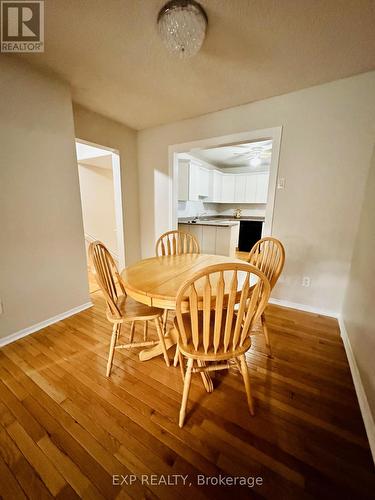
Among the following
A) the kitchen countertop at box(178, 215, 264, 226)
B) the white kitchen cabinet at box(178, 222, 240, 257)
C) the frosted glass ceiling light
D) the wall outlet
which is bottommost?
the wall outlet

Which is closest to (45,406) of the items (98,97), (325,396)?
(325,396)

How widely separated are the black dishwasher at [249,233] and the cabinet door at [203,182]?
1304mm

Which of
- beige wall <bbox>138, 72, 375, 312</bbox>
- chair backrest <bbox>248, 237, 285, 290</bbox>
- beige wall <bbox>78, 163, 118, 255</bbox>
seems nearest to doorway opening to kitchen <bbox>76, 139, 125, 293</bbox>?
beige wall <bbox>78, 163, 118, 255</bbox>

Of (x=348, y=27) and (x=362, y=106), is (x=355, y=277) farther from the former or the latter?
(x=348, y=27)

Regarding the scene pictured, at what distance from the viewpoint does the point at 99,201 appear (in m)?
3.98

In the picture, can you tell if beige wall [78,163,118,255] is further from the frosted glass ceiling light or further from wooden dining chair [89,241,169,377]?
the frosted glass ceiling light

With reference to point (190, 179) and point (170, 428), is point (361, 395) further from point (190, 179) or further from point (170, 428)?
point (190, 179)

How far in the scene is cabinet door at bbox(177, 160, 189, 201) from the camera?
4055 mm

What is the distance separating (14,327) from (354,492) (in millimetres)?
2537

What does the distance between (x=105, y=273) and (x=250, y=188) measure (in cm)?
499

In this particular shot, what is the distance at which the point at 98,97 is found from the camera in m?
2.12

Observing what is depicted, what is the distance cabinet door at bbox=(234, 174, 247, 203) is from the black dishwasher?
759 millimetres

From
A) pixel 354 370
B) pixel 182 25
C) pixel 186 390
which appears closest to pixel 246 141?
pixel 182 25

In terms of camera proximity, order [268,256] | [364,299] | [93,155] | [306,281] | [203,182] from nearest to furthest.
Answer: [364,299] → [268,256] → [306,281] → [93,155] → [203,182]
